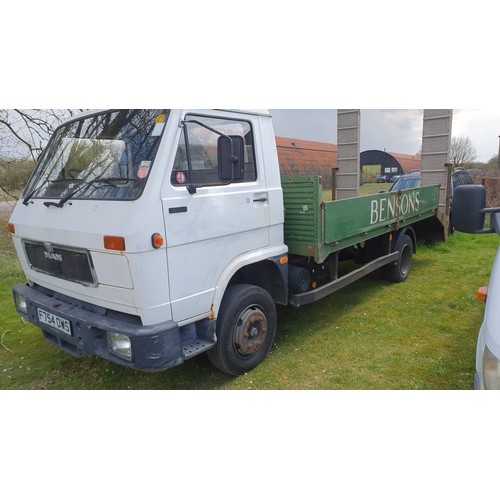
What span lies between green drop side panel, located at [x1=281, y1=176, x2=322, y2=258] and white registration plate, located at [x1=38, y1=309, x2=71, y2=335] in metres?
2.18

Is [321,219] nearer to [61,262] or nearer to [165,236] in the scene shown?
[165,236]

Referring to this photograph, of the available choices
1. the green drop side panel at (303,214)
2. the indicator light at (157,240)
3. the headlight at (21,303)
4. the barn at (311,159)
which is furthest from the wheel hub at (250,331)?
the barn at (311,159)

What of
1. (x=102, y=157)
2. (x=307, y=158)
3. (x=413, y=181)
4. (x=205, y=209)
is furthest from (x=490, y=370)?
(x=307, y=158)

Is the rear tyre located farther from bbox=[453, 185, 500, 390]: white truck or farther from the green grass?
bbox=[453, 185, 500, 390]: white truck

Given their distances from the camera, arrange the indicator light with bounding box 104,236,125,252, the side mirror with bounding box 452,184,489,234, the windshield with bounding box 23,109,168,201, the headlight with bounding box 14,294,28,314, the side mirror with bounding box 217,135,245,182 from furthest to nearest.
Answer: the headlight with bounding box 14,294,28,314 → the side mirror with bounding box 217,135,245,182 → the windshield with bounding box 23,109,168,201 → the indicator light with bounding box 104,236,125,252 → the side mirror with bounding box 452,184,489,234

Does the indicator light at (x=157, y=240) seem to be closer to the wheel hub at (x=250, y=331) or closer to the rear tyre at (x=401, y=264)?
the wheel hub at (x=250, y=331)

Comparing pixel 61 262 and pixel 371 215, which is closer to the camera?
pixel 61 262

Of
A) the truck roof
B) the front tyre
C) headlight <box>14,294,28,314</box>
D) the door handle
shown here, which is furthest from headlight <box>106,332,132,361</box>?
the truck roof

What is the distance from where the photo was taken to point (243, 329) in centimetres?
335

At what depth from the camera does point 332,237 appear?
401 cm

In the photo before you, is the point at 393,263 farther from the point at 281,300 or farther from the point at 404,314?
the point at 281,300

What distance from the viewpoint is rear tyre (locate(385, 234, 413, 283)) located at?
5805 mm

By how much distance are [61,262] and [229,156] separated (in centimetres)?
158

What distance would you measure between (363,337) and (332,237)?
45.1 inches
